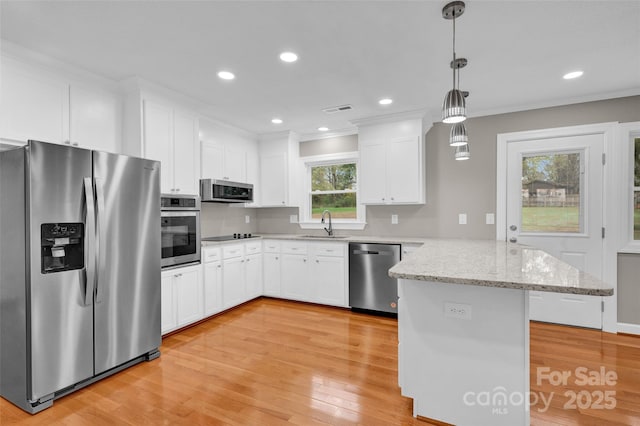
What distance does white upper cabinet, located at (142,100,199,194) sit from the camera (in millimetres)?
3033

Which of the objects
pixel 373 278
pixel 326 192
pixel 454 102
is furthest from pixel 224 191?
pixel 454 102

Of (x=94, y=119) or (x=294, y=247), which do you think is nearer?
(x=94, y=119)

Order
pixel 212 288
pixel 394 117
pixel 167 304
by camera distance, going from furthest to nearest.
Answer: pixel 394 117 → pixel 212 288 → pixel 167 304

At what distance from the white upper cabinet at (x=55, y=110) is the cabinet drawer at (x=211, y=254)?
1377mm

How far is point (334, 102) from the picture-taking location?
3.52m

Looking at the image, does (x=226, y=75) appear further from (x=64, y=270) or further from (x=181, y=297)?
(x=181, y=297)

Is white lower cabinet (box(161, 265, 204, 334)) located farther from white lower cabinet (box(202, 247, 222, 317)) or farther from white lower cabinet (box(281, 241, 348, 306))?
white lower cabinet (box(281, 241, 348, 306))

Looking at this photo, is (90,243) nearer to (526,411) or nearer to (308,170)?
(526,411)

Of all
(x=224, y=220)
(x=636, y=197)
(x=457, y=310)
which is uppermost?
(x=636, y=197)

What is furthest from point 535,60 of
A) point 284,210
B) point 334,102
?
point 284,210

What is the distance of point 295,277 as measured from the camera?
4355mm

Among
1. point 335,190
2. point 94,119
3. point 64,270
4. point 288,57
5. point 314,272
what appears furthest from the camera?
point 335,190

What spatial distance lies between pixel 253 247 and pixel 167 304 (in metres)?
1.47

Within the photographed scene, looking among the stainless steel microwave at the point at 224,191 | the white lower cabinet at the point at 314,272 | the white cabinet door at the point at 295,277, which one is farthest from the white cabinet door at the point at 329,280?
the stainless steel microwave at the point at 224,191
